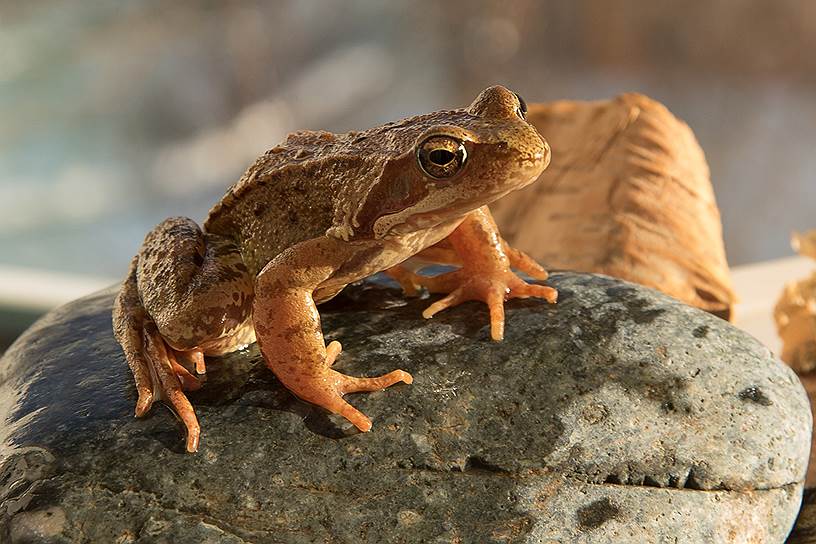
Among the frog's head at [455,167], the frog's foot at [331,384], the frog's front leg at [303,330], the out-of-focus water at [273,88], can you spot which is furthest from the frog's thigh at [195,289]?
the out-of-focus water at [273,88]

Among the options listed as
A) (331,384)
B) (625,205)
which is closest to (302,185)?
(331,384)

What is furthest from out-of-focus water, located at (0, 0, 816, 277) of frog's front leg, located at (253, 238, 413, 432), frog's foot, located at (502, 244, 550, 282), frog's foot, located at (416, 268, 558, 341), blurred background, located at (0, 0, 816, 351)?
frog's front leg, located at (253, 238, 413, 432)

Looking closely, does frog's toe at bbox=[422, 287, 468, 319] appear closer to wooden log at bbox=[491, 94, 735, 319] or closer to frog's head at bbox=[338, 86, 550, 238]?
frog's head at bbox=[338, 86, 550, 238]

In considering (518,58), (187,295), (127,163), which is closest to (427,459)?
(187,295)

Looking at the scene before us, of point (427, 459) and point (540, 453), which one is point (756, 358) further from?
point (427, 459)

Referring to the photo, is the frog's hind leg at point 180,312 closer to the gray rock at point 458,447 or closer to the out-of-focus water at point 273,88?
the gray rock at point 458,447
